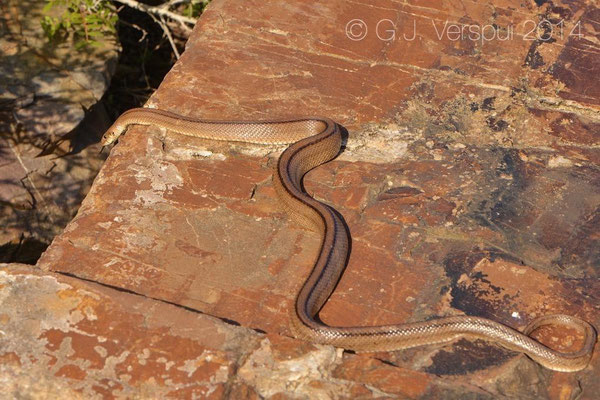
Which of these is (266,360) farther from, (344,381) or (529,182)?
(529,182)

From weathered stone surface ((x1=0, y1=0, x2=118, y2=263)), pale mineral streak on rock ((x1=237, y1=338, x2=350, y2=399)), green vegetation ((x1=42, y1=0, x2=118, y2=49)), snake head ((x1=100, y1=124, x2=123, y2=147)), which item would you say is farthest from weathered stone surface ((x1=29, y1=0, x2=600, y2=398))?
weathered stone surface ((x1=0, y1=0, x2=118, y2=263))

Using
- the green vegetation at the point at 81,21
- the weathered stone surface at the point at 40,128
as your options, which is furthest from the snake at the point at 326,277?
the green vegetation at the point at 81,21

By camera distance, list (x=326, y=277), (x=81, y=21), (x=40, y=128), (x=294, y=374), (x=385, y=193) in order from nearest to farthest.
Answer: (x=294, y=374), (x=326, y=277), (x=385, y=193), (x=40, y=128), (x=81, y=21)

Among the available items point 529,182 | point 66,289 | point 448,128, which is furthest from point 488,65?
point 66,289

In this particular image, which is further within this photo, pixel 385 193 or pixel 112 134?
pixel 112 134

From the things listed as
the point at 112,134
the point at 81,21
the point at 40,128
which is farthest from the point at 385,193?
the point at 81,21

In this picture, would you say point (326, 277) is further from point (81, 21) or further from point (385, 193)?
point (81, 21)
